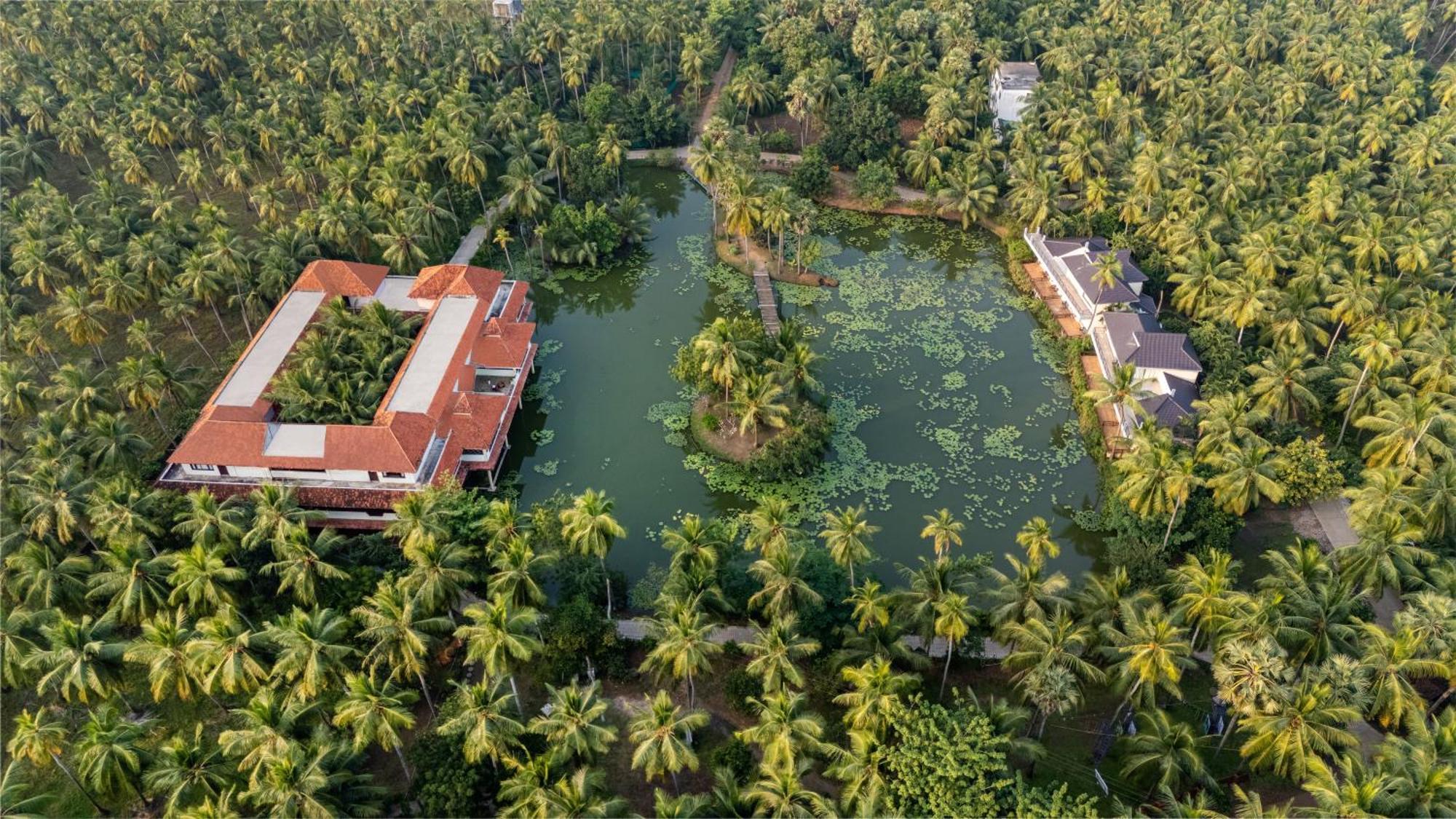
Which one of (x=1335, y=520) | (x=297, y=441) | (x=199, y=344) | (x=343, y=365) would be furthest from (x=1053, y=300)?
(x=199, y=344)

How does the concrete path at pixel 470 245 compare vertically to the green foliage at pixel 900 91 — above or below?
below

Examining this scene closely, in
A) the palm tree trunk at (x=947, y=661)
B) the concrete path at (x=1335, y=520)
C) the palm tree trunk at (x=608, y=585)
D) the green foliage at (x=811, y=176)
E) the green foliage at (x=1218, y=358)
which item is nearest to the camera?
the palm tree trunk at (x=947, y=661)

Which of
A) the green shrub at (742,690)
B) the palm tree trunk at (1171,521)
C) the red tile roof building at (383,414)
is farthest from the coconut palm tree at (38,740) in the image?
the palm tree trunk at (1171,521)

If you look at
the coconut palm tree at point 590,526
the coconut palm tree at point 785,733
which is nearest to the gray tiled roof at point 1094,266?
the coconut palm tree at point 590,526

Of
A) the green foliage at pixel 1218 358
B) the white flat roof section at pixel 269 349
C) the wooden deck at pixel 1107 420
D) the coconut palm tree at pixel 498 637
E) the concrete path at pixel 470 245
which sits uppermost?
the coconut palm tree at pixel 498 637

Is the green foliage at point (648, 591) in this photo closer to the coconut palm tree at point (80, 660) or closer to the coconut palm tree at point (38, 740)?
the coconut palm tree at point (80, 660)

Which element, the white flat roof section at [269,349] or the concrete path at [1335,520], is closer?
the concrete path at [1335,520]

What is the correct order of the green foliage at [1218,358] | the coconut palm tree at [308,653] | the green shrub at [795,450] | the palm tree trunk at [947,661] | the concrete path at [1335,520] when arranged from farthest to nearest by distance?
the green foliage at [1218,358] < the green shrub at [795,450] < the concrete path at [1335,520] < the palm tree trunk at [947,661] < the coconut palm tree at [308,653]

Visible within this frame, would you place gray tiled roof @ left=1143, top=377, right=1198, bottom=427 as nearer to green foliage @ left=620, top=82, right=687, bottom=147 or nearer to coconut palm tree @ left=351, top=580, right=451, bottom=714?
coconut palm tree @ left=351, top=580, right=451, bottom=714
